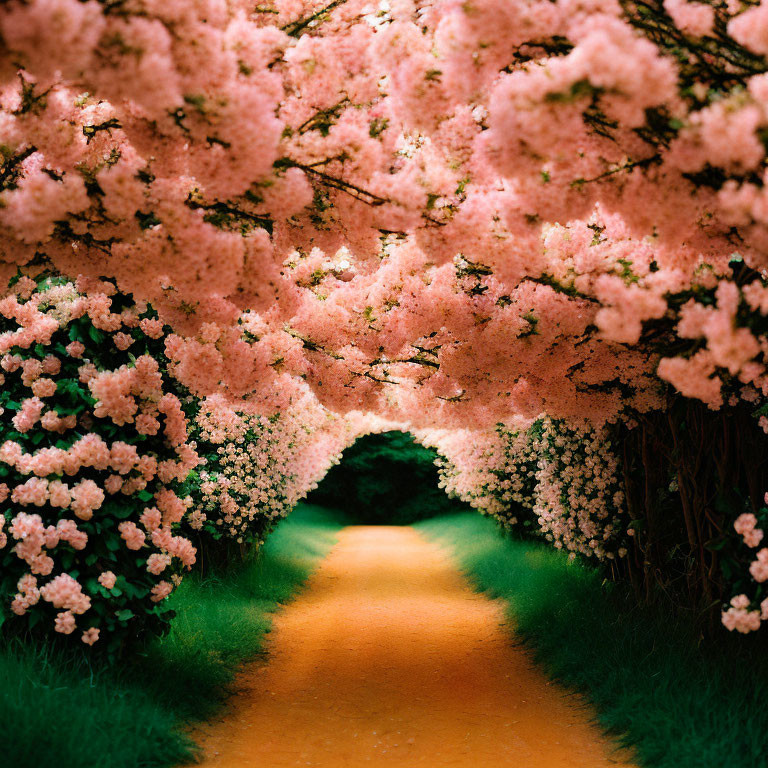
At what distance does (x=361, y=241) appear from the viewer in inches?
167

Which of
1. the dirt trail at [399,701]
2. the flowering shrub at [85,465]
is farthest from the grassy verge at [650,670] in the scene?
the flowering shrub at [85,465]

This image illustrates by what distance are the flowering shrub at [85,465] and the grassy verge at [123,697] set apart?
0.82 feet

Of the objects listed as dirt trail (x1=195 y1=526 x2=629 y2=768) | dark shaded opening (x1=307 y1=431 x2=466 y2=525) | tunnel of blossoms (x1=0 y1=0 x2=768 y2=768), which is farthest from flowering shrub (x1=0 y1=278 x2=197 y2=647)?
dark shaded opening (x1=307 y1=431 x2=466 y2=525)

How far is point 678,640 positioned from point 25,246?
5472 mm

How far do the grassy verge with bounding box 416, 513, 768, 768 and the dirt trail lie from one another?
250 mm

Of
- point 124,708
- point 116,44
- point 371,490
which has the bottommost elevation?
point 371,490

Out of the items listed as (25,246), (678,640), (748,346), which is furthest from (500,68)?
(678,640)

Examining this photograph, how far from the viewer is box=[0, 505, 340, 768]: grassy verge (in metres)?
3.76

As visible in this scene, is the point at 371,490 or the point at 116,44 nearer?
the point at 116,44

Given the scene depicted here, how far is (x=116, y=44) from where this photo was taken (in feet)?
8.27

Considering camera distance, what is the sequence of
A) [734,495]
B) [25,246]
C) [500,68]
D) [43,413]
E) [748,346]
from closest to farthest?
[748,346]
[500,68]
[25,246]
[43,413]
[734,495]

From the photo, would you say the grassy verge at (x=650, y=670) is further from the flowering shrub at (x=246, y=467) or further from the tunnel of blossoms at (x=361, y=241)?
the flowering shrub at (x=246, y=467)

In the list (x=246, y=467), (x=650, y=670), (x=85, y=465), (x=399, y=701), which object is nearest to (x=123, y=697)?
(x=85, y=465)

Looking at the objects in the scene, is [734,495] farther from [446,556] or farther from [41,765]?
[446,556]
